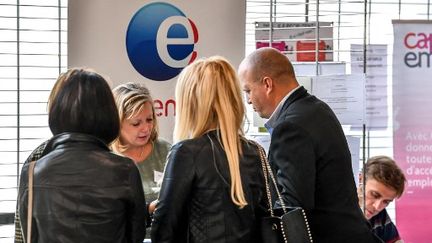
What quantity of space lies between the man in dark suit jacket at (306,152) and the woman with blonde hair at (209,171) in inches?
11.5

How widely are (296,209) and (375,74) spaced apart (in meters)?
2.15

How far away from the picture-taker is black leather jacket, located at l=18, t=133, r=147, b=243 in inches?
82.5

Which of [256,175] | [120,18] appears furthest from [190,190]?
[120,18]

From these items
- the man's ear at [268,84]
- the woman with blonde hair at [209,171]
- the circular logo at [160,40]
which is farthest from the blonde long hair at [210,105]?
the circular logo at [160,40]

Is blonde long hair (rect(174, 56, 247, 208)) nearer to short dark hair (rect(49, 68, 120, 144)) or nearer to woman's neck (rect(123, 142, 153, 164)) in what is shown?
short dark hair (rect(49, 68, 120, 144))

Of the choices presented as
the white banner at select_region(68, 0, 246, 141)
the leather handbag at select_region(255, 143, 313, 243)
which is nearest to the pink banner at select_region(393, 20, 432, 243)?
the white banner at select_region(68, 0, 246, 141)

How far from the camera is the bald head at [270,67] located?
293 cm

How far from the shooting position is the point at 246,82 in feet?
9.78

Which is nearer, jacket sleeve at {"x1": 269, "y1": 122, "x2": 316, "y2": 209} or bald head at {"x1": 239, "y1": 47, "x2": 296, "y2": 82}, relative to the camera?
jacket sleeve at {"x1": 269, "y1": 122, "x2": 316, "y2": 209}

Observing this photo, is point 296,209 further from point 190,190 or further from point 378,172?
point 378,172

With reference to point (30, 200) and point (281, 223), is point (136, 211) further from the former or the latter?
point (281, 223)

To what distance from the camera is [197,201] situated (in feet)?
7.63

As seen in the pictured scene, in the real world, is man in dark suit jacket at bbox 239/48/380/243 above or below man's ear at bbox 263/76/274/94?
below

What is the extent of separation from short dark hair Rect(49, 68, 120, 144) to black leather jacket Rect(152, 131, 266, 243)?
0.93 ft
